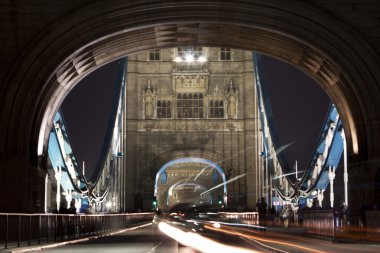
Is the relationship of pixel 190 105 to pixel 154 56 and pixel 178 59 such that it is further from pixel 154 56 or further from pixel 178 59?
pixel 154 56

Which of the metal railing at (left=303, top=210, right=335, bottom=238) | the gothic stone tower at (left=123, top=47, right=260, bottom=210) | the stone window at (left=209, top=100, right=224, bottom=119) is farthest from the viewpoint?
the stone window at (left=209, top=100, right=224, bottom=119)

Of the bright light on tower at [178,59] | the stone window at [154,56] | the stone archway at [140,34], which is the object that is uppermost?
the stone window at [154,56]

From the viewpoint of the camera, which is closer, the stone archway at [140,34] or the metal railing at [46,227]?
the metal railing at [46,227]

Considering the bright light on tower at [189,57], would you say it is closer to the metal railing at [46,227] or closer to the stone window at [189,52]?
the stone window at [189,52]

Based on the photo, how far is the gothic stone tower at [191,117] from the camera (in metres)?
78.7

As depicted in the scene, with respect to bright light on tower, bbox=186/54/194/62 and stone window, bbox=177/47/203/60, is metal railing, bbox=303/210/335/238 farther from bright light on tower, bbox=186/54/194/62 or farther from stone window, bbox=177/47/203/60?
stone window, bbox=177/47/203/60

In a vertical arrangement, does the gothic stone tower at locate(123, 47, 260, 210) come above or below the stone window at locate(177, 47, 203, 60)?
below

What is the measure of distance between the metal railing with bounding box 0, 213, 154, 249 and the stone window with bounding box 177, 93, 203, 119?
43.3 m

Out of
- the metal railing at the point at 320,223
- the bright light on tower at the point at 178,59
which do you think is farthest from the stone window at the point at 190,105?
the metal railing at the point at 320,223

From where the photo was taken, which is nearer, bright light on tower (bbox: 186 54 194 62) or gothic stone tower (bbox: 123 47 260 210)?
gothic stone tower (bbox: 123 47 260 210)

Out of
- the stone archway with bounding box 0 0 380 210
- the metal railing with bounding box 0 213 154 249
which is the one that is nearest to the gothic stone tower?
the metal railing with bounding box 0 213 154 249

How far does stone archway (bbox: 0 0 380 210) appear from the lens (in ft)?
90.5

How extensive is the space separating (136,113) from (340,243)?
58.4 m

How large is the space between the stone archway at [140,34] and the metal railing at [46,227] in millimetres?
1846
